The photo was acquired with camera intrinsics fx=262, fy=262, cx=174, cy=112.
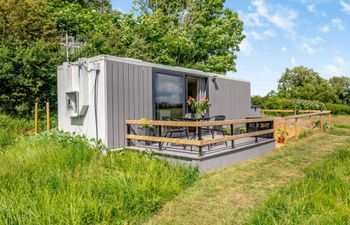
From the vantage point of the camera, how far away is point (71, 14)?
542 inches

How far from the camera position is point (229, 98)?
9.56 metres

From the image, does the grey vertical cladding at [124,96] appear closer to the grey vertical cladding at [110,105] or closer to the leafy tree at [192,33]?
the grey vertical cladding at [110,105]

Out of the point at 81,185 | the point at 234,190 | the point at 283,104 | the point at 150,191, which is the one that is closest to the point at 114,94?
the point at 81,185

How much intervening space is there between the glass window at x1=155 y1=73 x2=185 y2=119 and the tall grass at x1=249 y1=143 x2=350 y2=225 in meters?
3.87

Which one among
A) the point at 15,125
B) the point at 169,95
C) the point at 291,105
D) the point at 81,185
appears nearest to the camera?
the point at 81,185

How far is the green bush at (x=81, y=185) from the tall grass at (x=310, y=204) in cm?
138

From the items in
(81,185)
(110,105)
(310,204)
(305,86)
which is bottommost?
(310,204)

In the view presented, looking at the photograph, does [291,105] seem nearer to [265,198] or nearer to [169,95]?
[169,95]

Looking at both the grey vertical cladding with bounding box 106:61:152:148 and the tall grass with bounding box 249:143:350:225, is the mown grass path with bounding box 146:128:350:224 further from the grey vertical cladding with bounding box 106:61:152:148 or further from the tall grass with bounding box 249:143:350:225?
the grey vertical cladding with bounding box 106:61:152:148

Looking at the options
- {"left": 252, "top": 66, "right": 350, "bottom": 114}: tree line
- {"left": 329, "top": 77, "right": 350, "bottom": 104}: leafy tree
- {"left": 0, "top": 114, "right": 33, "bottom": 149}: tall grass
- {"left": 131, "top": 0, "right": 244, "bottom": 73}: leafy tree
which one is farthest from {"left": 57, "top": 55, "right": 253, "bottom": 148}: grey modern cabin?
{"left": 329, "top": 77, "right": 350, "bottom": 104}: leafy tree

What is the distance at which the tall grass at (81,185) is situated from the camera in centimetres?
285

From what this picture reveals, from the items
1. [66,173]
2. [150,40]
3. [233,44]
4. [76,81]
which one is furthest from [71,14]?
[66,173]

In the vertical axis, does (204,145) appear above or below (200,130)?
below

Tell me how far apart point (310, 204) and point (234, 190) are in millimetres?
1200
